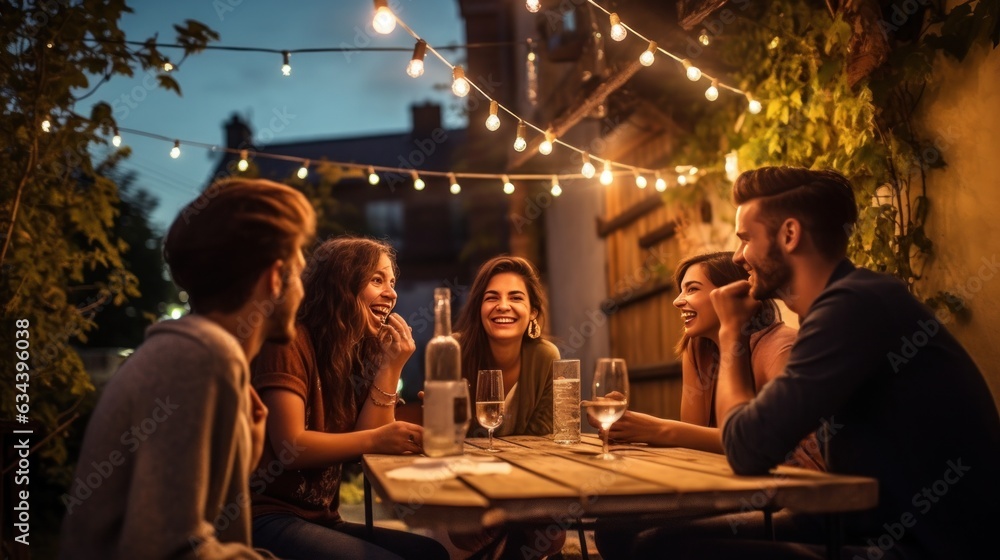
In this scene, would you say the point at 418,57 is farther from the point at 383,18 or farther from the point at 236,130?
the point at 236,130

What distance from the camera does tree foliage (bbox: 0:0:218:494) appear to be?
14.3 feet

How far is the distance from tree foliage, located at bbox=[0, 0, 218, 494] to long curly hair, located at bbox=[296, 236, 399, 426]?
1.82 meters

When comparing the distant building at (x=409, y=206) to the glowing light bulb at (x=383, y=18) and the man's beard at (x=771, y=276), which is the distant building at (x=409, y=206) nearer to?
the glowing light bulb at (x=383, y=18)

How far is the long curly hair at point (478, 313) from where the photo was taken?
3967 mm

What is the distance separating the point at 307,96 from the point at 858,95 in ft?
241

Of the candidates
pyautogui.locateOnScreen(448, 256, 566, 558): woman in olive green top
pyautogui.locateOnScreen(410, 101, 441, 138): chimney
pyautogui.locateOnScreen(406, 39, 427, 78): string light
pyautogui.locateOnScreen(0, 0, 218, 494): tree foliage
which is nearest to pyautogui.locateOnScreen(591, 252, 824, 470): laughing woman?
pyautogui.locateOnScreen(448, 256, 566, 558): woman in olive green top

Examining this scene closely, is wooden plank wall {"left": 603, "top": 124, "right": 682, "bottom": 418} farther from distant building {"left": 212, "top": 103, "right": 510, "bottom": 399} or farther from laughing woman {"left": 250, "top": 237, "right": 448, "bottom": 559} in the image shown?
distant building {"left": 212, "top": 103, "right": 510, "bottom": 399}

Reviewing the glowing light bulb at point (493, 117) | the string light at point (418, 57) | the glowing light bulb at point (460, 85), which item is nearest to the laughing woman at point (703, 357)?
the glowing light bulb at point (493, 117)

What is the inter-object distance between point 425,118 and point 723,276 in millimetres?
23007

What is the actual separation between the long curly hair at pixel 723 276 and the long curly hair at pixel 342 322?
1.16 meters

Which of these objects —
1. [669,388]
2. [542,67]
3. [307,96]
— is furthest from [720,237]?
[307,96]

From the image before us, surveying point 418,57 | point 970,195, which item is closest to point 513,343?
point 418,57

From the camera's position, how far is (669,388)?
6.75 m

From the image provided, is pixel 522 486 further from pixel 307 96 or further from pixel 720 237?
pixel 307 96
